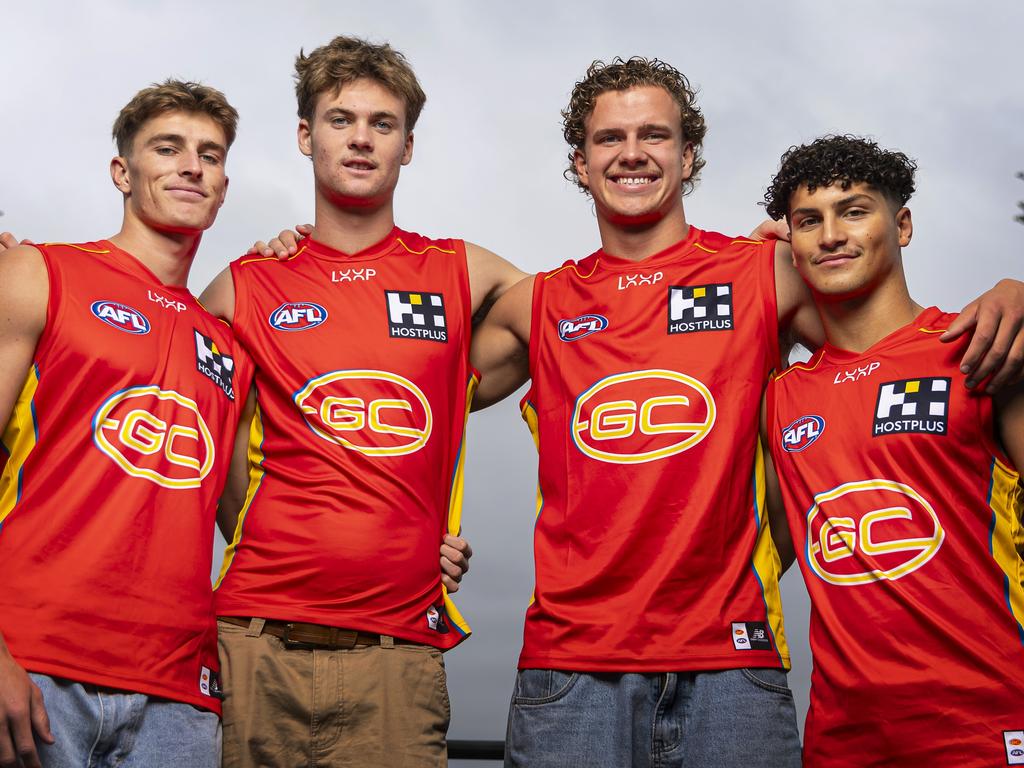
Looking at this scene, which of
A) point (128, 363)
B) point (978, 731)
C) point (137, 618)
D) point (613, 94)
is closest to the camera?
point (978, 731)

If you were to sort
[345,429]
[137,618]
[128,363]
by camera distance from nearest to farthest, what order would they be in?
[137,618] → [128,363] → [345,429]

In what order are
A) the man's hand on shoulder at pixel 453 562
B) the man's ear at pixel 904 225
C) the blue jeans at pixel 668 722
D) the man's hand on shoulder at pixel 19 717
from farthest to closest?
the man's hand on shoulder at pixel 453 562, the man's ear at pixel 904 225, the blue jeans at pixel 668 722, the man's hand on shoulder at pixel 19 717

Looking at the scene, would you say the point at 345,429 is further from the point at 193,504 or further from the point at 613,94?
the point at 613,94

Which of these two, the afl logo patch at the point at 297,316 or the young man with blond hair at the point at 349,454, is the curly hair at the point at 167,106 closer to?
the young man with blond hair at the point at 349,454

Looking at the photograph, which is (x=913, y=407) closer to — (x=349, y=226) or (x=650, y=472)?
(x=650, y=472)

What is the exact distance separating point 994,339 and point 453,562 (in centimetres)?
178

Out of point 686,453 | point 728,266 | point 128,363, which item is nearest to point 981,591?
point 686,453

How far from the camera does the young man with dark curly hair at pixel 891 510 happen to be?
2.76 metres

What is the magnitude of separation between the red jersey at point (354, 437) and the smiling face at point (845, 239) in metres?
1.21

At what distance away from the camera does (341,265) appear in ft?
12.6

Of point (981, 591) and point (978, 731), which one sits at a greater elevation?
point (981, 591)

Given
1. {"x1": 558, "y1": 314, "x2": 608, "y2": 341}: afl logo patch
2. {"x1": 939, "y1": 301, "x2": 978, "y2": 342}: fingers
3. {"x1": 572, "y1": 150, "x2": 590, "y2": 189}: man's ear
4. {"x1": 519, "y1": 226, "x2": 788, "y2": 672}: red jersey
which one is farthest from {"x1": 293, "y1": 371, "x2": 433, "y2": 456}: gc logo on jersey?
{"x1": 939, "y1": 301, "x2": 978, "y2": 342}: fingers

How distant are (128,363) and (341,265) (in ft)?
3.04

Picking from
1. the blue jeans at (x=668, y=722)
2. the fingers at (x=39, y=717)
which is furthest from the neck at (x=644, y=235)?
the fingers at (x=39, y=717)
